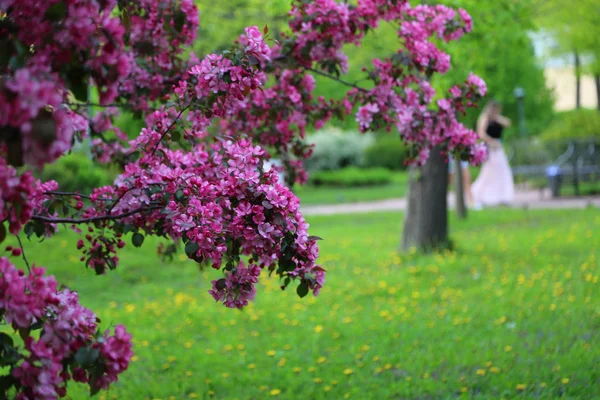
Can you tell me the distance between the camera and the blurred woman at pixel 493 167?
14.2 m

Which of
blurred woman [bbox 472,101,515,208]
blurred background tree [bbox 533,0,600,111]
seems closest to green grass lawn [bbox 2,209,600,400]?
blurred woman [bbox 472,101,515,208]

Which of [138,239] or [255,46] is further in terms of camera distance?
[138,239]

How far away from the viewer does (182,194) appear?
305 centimetres

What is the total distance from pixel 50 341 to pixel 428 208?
26.4 ft

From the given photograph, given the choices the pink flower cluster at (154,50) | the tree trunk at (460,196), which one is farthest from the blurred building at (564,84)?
the pink flower cluster at (154,50)

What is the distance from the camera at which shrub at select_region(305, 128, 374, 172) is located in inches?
1131

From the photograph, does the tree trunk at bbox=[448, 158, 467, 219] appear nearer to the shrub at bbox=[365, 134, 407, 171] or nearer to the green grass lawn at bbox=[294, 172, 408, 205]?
the green grass lawn at bbox=[294, 172, 408, 205]

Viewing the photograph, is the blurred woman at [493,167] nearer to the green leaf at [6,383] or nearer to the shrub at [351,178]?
the shrub at [351,178]

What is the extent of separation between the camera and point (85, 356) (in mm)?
2268

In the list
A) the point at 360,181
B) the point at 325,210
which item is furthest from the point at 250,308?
the point at 360,181

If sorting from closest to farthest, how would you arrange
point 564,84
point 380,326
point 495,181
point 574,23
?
point 380,326
point 495,181
point 574,23
point 564,84

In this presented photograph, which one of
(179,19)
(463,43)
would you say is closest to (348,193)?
(463,43)

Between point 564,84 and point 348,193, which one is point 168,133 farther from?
point 564,84

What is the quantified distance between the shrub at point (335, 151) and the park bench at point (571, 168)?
11.2 metres
